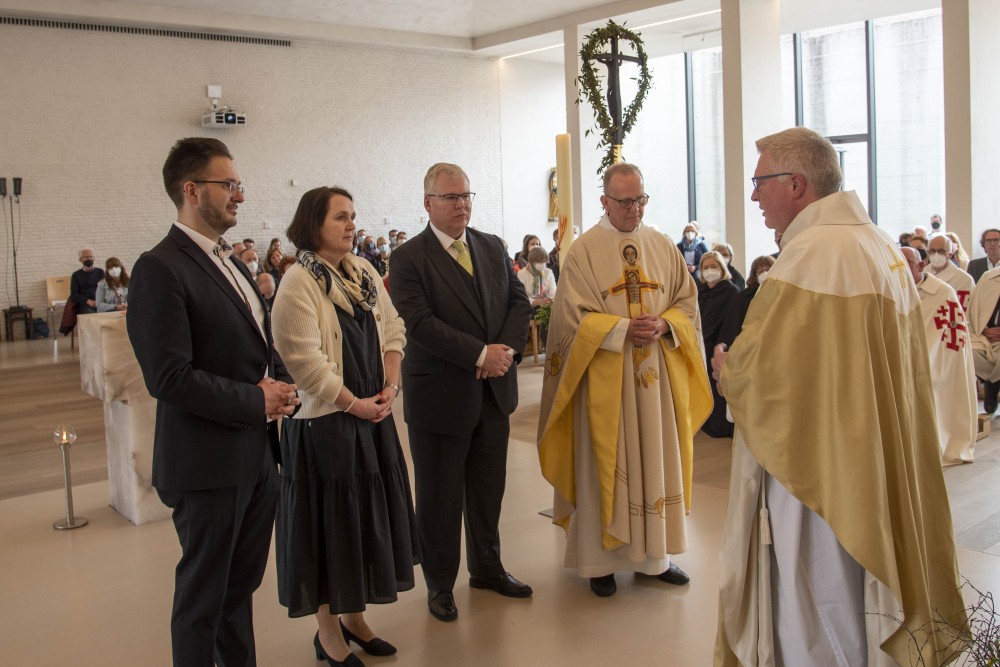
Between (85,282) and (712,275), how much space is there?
10.2m

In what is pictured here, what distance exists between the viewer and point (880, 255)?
2.46 meters

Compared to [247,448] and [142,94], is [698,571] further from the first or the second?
[142,94]

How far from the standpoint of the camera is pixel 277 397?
2.61m

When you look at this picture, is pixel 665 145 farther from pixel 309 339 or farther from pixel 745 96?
pixel 309 339

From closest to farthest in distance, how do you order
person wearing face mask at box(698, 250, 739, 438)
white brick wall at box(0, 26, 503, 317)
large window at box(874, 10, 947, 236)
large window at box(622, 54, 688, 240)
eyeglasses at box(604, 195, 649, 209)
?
eyeglasses at box(604, 195, 649, 209) → person wearing face mask at box(698, 250, 739, 438) → white brick wall at box(0, 26, 503, 317) → large window at box(874, 10, 947, 236) → large window at box(622, 54, 688, 240)

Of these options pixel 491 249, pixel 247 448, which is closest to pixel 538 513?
pixel 491 249

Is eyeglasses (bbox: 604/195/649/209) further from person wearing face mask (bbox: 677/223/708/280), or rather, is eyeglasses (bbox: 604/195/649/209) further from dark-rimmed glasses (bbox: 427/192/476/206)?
person wearing face mask (bbox: 677/223/708/280)

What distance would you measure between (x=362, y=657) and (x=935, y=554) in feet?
6.58

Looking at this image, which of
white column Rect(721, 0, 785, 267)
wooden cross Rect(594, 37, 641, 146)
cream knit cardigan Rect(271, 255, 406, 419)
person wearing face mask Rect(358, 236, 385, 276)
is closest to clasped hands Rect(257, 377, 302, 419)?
cream knit cardigan Rect(271, 255, 406, 419)

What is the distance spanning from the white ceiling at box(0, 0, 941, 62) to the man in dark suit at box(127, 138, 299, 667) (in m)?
13.3

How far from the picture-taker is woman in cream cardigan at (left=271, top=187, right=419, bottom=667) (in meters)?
3.12

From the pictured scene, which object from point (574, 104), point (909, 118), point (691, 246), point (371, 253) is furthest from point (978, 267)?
point (371, 253)

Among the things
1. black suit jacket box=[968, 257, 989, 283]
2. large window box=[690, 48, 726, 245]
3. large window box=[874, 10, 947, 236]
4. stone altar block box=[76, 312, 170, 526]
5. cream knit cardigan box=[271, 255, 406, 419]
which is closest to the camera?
cream knit cardigan box=[271, 255, 406, 419]

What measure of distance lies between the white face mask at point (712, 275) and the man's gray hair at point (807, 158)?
5188 millimetres
